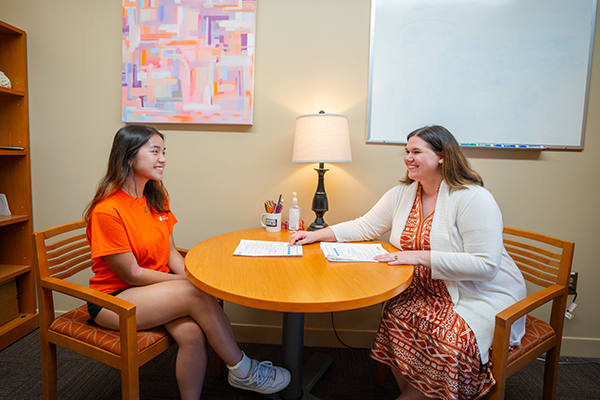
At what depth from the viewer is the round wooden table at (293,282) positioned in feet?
3.16

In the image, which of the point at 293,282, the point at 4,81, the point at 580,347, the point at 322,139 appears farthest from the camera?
the point at 580,347

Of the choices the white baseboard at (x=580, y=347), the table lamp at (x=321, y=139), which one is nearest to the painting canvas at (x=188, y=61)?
the table lamp at (x=321, y=139)

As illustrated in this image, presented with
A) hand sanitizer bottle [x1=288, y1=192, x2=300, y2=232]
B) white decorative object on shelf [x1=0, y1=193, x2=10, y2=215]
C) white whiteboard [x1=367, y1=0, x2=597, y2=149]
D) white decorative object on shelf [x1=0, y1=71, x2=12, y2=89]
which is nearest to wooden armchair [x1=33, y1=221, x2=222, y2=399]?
hand sanitizer bottle [x1=288, y1=192, x2=300, y2=232]

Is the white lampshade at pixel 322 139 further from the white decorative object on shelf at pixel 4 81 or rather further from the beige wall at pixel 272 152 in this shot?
the white decorative object on shelf at pixel 4 81

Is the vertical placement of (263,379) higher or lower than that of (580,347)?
higher

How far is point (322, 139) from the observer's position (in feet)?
5.56

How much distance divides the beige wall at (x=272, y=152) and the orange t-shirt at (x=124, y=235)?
0.60 meters

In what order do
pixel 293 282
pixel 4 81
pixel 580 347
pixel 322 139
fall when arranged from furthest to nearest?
pixel 580 347 → pixel 4 81 → pixel 322 139 → pixel 293 282

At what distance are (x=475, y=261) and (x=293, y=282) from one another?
0.70 meters

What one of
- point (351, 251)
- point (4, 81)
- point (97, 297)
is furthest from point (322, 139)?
point (4, 81)

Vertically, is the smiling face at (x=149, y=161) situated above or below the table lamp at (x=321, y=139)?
below

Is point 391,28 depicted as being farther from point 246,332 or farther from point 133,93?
point 246,332

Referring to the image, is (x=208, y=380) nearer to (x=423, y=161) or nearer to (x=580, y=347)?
(x=423, y=161)

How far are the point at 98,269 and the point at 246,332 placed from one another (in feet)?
3.45
